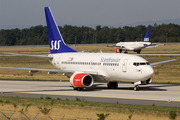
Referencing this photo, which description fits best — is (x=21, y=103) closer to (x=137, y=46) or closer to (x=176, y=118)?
(x=176, y=118)

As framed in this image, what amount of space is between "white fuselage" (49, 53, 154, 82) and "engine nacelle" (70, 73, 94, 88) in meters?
1.56

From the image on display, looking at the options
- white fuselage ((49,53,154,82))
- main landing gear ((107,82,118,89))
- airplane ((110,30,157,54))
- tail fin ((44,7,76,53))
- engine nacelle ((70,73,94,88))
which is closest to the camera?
white fuselage ((49,53,154,82))

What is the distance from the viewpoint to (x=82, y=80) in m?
33.1

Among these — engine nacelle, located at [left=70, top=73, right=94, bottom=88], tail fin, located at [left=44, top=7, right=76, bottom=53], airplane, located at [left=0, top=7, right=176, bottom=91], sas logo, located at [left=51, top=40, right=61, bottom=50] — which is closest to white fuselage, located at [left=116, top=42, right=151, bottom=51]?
tail fin, located at [left=44, top=7, right=76, bottom=53]

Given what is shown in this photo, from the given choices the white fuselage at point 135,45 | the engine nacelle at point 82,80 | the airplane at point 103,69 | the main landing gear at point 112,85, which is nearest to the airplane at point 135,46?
the white fuselage at point 135,45

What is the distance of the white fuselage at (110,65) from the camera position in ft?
103

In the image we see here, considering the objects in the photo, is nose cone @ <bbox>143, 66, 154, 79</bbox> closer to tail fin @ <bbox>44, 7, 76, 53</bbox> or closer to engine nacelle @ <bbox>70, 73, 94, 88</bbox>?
engine nacelle @ <bbox>70, 73, 94, 88</bbox>

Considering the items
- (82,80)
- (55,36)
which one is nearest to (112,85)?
(82,80)

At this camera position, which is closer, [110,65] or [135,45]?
[110,65]

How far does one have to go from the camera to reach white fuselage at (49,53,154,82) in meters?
31.5

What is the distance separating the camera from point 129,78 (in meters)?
32.2

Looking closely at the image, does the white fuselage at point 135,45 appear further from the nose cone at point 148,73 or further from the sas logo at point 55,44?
the nose cone at point 148,73

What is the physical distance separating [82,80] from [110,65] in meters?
3.83

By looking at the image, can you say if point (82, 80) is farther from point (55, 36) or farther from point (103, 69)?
point (55, 36)
